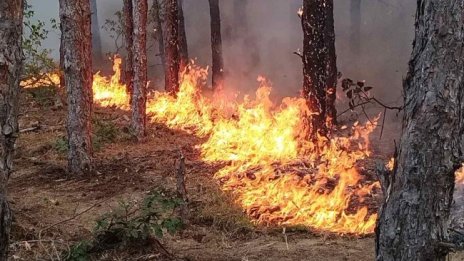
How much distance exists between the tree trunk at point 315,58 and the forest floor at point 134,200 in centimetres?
239

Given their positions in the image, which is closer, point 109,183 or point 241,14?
point 109,183

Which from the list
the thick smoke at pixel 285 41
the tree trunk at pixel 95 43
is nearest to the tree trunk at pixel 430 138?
the thick smoke at pixel 285 41

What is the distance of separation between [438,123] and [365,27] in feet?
112

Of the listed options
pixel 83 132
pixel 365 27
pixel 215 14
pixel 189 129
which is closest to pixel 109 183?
pixel 83 132

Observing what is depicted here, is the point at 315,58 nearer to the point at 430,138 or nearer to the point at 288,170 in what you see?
the point at 288,170

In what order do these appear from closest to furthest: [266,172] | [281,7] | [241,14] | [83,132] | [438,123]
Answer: [438,123] → [266,172] → [83,132] → [241,14] → [281,7]

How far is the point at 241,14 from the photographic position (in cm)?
3322

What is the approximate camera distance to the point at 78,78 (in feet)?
27.2

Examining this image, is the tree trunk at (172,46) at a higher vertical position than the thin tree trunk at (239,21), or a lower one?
lower

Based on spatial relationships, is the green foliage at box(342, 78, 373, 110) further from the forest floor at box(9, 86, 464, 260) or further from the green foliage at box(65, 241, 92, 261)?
the green foliage at box(65, 241, 92, 261)

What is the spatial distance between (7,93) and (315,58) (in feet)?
22.4

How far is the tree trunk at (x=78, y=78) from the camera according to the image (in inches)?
320

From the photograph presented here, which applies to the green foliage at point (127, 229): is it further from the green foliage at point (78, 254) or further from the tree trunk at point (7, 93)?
the tree trunk at point (7, 93)

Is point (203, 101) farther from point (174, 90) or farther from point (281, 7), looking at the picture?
point (281, 7)
